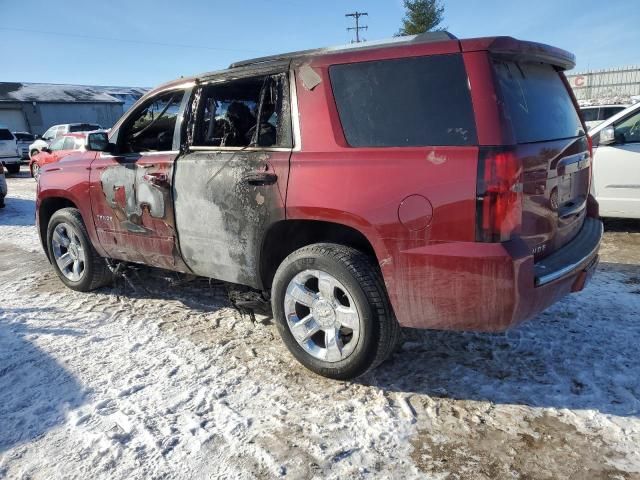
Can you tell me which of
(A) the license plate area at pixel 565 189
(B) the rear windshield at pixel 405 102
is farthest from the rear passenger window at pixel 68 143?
(A) the license plate area at pixel 565 189

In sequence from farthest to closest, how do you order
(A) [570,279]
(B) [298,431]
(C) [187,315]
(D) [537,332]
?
(C) [187,315] → (D) [537,332] → (A) [570,279] → (B) [298,431]

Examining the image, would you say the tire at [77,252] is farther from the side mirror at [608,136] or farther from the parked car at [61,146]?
the parked car at [61,146]

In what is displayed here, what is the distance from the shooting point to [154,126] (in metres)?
4.26

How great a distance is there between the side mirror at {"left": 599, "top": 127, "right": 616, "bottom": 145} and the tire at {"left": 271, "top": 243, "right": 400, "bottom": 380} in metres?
4.64

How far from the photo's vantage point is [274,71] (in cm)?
323

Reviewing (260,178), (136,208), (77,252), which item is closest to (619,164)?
(260,178)

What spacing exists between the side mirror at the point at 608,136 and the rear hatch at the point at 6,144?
20.8 m

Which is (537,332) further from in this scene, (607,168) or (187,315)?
(607,168)

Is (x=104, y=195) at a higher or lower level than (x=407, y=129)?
lower

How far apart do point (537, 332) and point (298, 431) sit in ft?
6.58

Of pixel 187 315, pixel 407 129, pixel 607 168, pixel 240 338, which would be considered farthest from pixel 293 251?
pixel 607 168

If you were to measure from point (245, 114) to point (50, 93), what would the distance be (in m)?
43.4

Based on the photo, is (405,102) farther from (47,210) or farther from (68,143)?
(68,143)

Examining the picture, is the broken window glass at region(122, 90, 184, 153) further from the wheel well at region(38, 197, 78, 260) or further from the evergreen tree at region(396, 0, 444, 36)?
the evergreen tree at region(396, 0, 444, 36)
